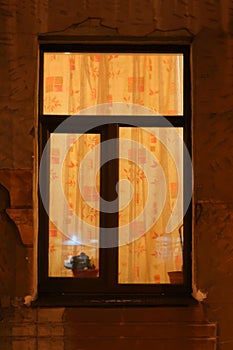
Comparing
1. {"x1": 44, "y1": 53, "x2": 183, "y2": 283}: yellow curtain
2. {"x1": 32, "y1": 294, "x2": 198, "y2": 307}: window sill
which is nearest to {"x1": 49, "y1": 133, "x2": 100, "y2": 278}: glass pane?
{"x1": 44, "y1": 53, "x2": 183, "y2": 283}: yellow curtain

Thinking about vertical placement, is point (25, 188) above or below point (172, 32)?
below

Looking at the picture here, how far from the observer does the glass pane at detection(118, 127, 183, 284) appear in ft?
18.5

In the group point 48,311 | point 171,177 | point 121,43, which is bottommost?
point 48,311

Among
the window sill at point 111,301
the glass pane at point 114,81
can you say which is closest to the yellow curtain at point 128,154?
the glass pane at point 114,81

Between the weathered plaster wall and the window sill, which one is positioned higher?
the weathered plaster wall

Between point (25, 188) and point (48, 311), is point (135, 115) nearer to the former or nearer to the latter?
point (25, 188)

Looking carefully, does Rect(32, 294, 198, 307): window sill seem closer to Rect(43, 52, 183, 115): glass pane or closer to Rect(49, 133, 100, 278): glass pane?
Rect(49, 133, 100, 278): glass pane

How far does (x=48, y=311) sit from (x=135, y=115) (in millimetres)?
1651

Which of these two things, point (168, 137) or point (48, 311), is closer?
point (48, 311)

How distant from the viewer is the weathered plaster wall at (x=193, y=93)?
17.6ft

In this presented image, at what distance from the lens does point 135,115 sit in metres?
5.67

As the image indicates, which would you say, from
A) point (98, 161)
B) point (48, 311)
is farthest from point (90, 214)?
point (48, 311)

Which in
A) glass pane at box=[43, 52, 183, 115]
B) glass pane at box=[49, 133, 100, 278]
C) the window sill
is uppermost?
glass pane at box=[43, 52, 183, 115]

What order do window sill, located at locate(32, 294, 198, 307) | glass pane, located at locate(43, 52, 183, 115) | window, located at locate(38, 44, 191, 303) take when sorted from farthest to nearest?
glass pane, located at locate(43, 52, 183, 115)
window, located at locate(38, 44, 191, 303)
window sill, located at locate(32, 294, 198, 307)
